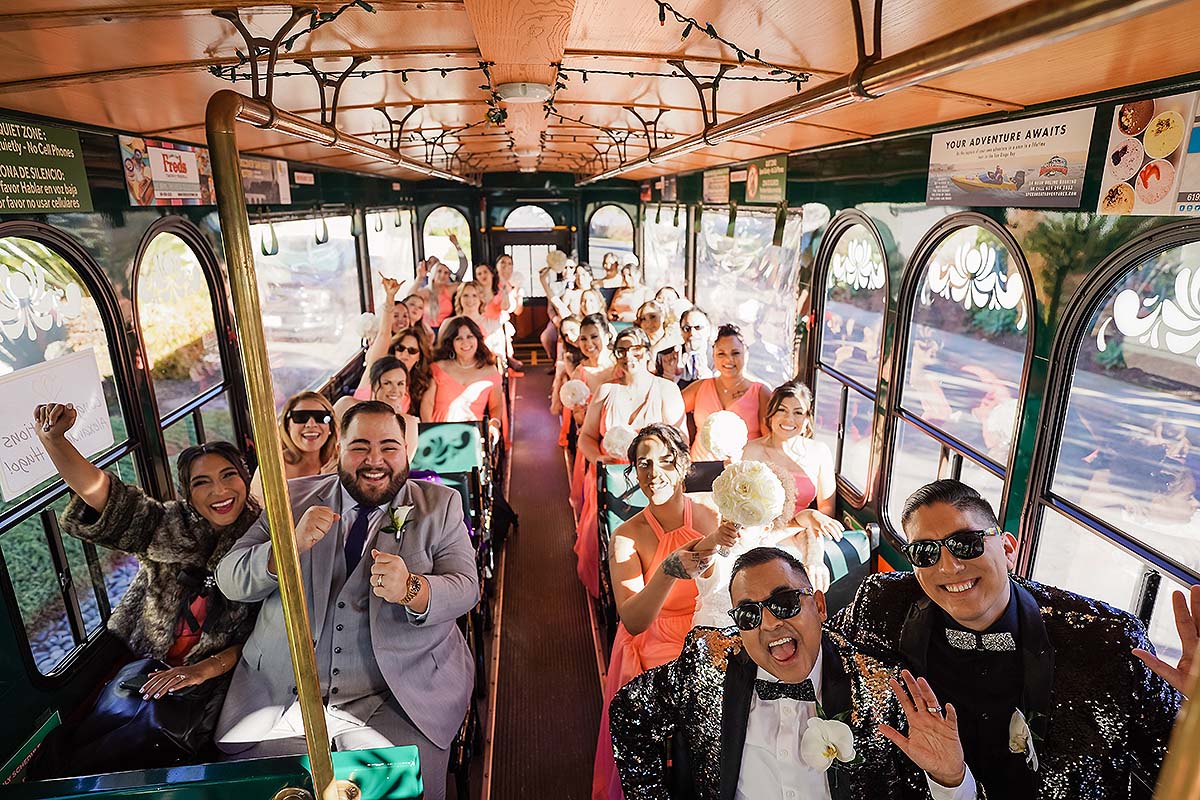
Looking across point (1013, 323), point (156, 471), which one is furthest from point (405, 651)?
point (1013, 323)

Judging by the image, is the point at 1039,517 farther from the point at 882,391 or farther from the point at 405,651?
the point at 405,651

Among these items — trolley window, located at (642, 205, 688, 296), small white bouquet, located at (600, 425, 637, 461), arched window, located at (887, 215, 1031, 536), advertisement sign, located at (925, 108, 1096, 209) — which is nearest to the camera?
advertisement sign, located at (925, 108, 1096, 209)

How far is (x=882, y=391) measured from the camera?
4352mm

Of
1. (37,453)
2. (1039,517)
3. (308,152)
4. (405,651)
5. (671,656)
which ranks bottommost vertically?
(671,656)

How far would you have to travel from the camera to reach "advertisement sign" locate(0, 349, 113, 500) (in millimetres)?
2879

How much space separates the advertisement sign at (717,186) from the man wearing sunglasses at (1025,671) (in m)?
6.22

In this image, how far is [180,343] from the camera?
509cm

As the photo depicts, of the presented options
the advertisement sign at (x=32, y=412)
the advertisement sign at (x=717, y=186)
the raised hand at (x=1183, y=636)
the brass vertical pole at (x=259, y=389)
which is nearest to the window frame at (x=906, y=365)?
the raised hand at (x=1183, y=636)

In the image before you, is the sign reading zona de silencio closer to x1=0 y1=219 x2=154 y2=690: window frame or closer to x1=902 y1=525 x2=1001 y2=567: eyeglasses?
x1=0 y1=219 x2=154 y2=690: window frame

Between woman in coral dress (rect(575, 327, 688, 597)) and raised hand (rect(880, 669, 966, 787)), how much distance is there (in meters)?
3.05

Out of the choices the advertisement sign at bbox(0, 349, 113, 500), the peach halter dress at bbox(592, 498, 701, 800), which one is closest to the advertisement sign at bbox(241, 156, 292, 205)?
the advertisement sign at bbox(0, 349, 113, 500)

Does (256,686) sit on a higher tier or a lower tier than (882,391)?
lower

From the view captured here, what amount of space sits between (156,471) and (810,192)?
5052mm

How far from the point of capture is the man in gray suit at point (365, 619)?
2504 mm
